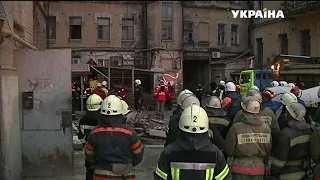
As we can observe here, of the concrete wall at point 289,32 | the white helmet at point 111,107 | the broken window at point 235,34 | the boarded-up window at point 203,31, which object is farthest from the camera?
the broken window at point 235,34

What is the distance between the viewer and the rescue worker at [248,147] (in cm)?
454

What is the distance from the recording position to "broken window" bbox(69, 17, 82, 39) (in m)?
28.2

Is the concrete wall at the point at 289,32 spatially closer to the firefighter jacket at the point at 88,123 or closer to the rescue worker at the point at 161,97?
the rescue worker at the point at 161,97

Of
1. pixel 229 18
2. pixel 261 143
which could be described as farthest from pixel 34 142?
pixel 229 18

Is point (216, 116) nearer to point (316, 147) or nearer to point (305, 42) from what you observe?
point (316, 147)

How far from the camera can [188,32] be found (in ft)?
98.8

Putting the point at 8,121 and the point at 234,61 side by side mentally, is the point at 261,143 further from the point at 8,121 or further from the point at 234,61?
the point at 234,61

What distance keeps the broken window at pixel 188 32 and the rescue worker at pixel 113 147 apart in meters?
25.8

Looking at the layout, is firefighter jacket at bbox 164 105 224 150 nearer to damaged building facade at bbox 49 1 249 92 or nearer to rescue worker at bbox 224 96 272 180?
rescue worker at bbox 224 96 272 180

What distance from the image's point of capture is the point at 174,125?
584 cm

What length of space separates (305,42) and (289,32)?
5.82 ft

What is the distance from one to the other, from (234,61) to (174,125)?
24447mm

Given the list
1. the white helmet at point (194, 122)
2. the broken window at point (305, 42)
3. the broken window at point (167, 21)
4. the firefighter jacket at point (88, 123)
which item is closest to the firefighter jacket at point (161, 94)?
the broken window at point (167, 21)

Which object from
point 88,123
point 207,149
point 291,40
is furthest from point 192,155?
point 291,40
